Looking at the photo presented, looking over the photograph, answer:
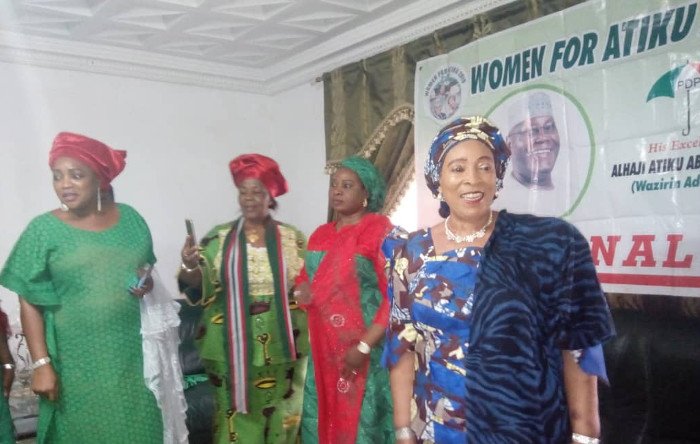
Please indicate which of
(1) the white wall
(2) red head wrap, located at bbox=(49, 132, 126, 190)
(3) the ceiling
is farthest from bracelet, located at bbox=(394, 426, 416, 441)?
(1) the white wall

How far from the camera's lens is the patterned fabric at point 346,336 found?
2018 mm

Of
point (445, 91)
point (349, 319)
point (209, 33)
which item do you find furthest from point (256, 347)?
point (209, 33)

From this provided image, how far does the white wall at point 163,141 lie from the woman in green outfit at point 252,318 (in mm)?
1651

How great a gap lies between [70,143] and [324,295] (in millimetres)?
983

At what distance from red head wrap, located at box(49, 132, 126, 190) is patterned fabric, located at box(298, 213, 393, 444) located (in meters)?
0.79

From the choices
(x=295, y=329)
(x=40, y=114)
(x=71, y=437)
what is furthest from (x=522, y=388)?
(x=40, y=114)

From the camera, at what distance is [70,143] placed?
5.91 ft

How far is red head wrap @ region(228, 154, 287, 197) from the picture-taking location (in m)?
2.20

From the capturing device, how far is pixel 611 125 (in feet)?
7.29

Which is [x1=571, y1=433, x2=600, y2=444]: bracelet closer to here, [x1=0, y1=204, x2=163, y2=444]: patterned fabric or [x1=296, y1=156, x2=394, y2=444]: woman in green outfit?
[x1=296, y1=156, x2=394, y2=444]: woman in green outfit

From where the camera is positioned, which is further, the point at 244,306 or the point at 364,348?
the point at 244,306

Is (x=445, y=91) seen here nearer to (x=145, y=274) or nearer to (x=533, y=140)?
(x=533, y=140)

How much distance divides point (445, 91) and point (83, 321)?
1956mm

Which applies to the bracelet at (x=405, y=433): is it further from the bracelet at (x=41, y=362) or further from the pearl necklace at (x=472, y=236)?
the bracelet at (x=41, y=362)
